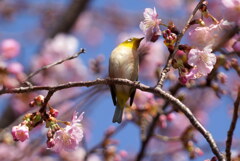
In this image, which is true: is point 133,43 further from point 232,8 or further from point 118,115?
point 232,8

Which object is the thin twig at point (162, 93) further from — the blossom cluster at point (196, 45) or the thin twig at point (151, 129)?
the thin twig at point (151, 129)

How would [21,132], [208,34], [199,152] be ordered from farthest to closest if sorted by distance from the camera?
[199,152]
[208,34]
[21,132]

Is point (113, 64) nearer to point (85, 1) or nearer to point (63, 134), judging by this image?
point (63, 134)

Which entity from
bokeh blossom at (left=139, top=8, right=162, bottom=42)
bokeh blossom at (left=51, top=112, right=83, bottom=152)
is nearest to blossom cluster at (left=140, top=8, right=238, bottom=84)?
bokeh blossom at (left=139, top=8, right=162, bottom=42)

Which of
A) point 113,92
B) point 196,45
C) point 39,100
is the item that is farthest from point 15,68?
point 196,45

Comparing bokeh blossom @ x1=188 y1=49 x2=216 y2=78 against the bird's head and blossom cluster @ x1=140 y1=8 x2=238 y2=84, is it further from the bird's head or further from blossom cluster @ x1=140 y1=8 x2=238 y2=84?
the bird's head

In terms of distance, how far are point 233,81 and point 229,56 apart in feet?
1.80

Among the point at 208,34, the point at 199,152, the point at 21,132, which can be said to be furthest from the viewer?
the point at 199,152

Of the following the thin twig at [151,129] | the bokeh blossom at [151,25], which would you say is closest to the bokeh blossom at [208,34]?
the bokeh blossom at [151,25]

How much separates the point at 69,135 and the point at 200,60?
0.62m

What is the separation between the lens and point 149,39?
1938 millimetres

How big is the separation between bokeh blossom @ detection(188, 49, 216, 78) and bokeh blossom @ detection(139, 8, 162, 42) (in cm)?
21

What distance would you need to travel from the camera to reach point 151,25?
190cm

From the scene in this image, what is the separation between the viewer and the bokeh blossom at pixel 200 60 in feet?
5.73
